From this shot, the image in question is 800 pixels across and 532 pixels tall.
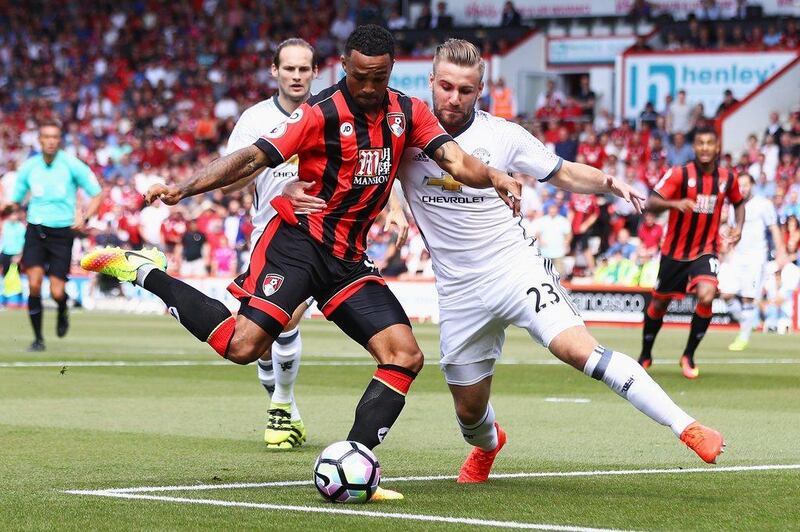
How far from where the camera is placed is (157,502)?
665 cm

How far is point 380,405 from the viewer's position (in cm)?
710

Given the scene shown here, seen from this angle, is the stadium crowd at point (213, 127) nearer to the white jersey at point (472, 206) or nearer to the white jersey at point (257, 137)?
the white jersey at point (257, 137)

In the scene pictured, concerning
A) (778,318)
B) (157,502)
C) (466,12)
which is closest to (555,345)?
(157,502)

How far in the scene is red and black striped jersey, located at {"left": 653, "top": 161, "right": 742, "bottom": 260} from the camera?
1496cm

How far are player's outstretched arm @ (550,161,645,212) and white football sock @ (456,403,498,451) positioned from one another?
1232 millimetres

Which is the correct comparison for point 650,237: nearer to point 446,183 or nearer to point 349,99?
point 446,183

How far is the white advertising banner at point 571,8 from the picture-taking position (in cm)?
3447

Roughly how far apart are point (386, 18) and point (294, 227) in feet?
111

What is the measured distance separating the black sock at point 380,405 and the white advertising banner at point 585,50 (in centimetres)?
2856

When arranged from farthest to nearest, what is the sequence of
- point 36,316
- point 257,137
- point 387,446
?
point 36,316
point 387,446
point 257,137

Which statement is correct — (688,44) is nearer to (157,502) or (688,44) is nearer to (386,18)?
(386,18)

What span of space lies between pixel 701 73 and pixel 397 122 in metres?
26.4

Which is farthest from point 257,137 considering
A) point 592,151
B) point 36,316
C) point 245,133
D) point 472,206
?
point 592,151

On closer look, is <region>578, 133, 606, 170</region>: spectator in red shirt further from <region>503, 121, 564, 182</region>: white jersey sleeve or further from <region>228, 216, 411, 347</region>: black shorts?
<region>228, 216, 411, 347</region>: black shorts
